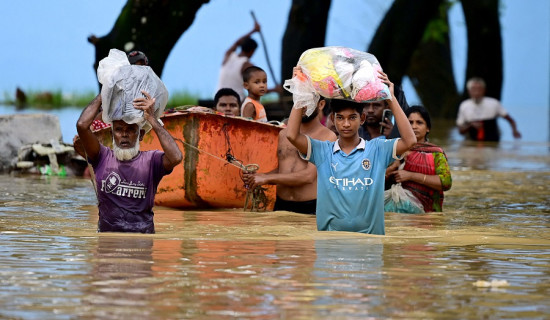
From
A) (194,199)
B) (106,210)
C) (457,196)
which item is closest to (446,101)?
(457,196)

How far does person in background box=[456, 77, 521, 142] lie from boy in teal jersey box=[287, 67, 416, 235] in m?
16.5

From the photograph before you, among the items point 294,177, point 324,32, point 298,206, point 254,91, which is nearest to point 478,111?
point 324,32

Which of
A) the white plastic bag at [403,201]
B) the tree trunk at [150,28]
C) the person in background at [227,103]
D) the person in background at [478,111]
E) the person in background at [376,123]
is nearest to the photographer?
the white plastic bag at [403,201]

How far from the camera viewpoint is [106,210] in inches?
297

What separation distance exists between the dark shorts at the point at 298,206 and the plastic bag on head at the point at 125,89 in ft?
8.71

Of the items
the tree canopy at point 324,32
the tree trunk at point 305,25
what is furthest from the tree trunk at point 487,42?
the tree trunk at point 305,25

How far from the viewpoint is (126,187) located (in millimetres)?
7418

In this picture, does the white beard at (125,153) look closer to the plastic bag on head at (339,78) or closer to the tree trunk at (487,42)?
the plastic bag on head at (339,78)

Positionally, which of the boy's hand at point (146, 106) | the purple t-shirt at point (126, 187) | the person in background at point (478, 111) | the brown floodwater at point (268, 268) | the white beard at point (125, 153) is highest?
the person in background at point (478, 111)

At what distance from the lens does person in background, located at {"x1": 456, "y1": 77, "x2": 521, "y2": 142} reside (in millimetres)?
23906

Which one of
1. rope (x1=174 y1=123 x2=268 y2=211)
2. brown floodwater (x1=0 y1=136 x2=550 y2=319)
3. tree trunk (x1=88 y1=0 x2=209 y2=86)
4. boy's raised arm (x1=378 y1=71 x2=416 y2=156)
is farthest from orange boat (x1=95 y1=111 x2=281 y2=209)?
tree trunk (x1=88 y1=0 x2=209 y2=86)

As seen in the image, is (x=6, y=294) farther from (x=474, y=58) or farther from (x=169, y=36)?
(x=474, y=58)

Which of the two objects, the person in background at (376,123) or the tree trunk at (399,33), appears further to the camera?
the tree trunk at (399,33)

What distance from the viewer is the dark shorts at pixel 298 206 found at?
10.1m
